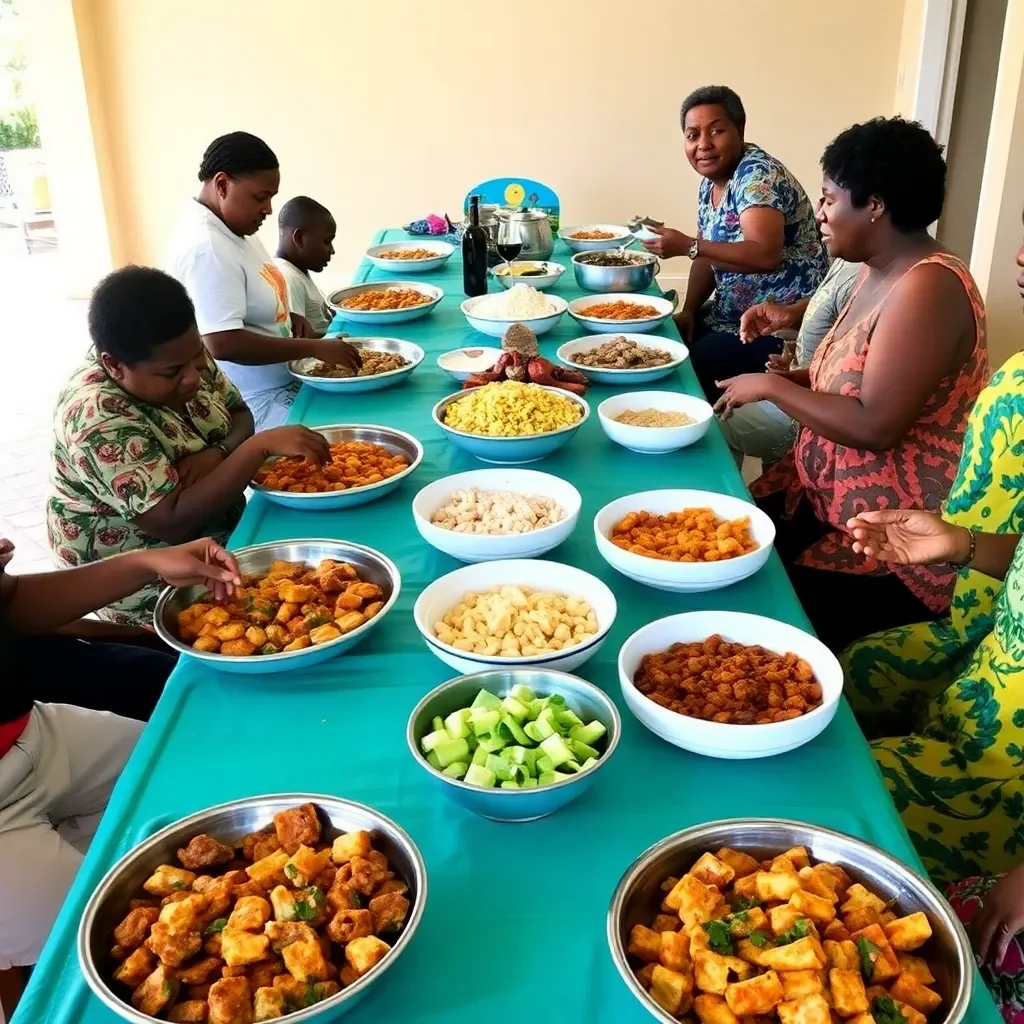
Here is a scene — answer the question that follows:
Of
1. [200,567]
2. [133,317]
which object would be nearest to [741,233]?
[133,317]

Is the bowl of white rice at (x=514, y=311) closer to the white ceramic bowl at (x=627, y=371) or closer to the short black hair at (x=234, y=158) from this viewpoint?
the white ceramic bowl at (x=627, y=371)

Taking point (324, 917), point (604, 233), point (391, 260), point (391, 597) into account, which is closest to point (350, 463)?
point (391, 597)

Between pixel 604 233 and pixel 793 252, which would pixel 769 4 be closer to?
pixel 604 233

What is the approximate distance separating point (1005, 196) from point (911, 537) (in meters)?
2.90

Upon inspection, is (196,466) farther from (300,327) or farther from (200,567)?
(300,327)

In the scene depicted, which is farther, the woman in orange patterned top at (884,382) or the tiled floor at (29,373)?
the tiled floor at (29,373)

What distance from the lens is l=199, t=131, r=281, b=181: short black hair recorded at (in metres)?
2.63

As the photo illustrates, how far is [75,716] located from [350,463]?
719 mm

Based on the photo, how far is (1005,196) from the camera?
3.80 metres

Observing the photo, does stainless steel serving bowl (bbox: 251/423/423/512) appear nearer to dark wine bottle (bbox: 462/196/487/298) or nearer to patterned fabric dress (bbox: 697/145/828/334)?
dark wine bottle (bbox: 462/196/487/298)

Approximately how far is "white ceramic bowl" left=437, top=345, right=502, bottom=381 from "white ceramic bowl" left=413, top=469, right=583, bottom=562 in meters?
0.63

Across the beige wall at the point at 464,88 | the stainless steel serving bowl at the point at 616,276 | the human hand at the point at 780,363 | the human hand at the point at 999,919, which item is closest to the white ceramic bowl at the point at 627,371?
the human hand at the point at 780,363

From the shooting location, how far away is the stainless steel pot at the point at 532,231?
3561mm

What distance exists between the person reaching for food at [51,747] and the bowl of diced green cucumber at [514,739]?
0.50 m
